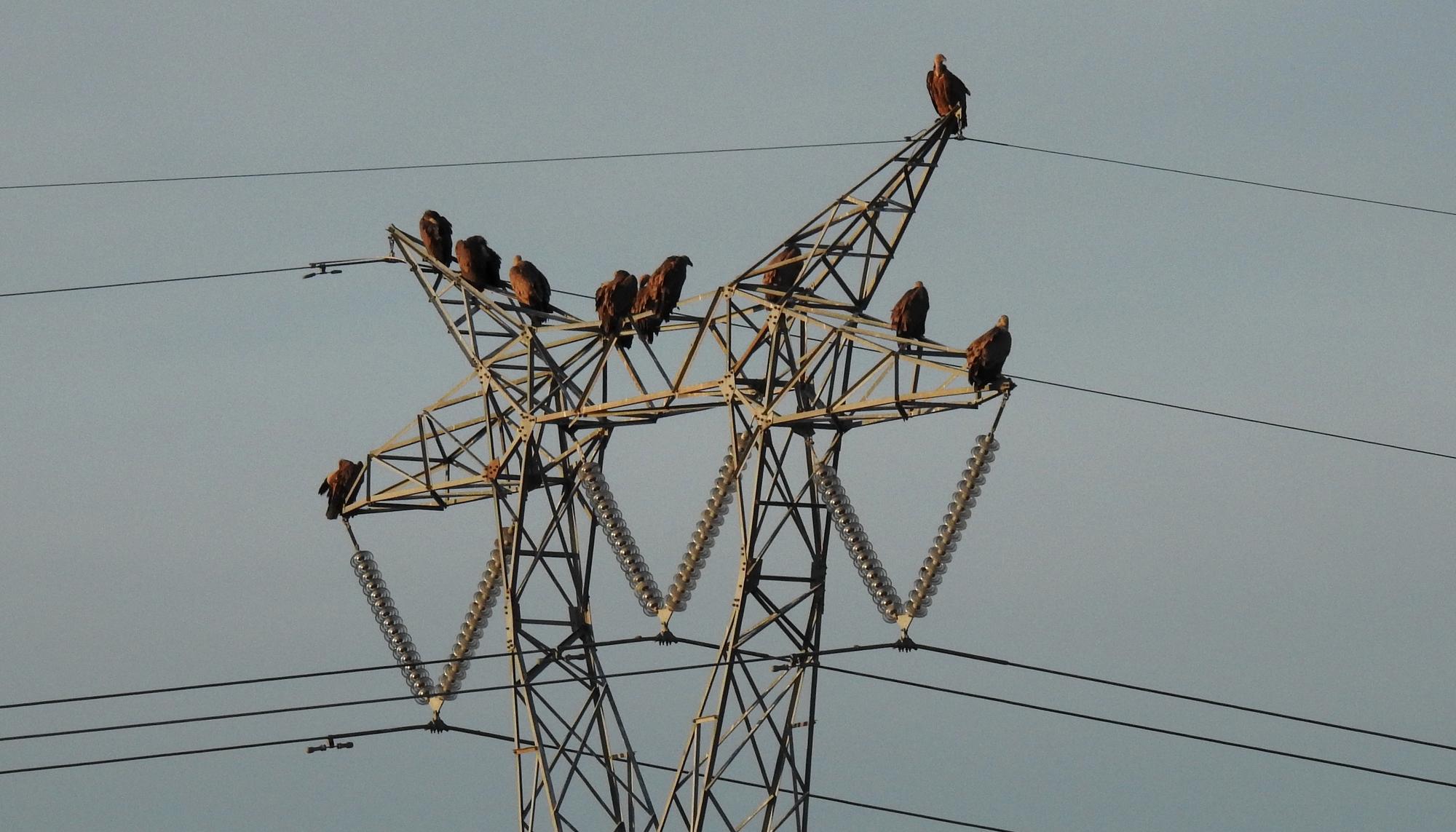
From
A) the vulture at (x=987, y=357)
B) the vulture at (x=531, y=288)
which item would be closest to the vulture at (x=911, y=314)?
the vulture at (x=987, y=357)

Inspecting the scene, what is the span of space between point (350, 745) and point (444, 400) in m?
5.00

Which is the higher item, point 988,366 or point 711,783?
point 988,366

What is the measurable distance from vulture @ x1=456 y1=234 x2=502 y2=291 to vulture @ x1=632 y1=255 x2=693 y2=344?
3241 mm

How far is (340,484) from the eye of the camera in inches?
1506

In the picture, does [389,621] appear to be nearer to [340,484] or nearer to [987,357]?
[340,484]

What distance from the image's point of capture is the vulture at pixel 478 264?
121ft

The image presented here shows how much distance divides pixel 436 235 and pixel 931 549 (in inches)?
383

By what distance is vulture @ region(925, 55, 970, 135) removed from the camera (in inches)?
1298

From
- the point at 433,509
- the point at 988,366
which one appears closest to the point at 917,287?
the point at 988,366

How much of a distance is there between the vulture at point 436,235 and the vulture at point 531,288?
1205mm

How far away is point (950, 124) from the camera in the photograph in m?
33.1

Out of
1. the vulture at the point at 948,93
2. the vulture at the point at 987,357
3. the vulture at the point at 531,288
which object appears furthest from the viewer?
the vulture at the point at 531,288

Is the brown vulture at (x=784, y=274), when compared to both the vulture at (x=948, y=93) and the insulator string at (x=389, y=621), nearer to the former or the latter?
the vulture at (x=948, y=93)

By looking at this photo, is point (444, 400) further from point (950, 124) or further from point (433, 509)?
point (950, 124)
